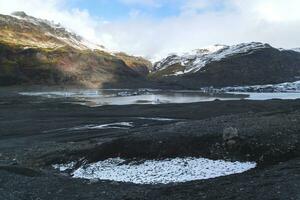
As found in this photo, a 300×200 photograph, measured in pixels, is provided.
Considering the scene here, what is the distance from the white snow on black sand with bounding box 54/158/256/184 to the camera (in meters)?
27.9

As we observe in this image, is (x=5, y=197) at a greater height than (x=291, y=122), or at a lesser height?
lesser

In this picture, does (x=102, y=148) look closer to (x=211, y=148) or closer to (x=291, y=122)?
(x=211, y=148)

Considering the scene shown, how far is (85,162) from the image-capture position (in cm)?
3403

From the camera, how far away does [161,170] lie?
29656 millimetres

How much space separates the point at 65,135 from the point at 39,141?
470 cm

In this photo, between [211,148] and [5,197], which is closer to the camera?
[5,197]

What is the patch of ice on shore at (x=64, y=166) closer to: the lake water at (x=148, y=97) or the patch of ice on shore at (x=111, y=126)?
the patch of ice on shore at (x=111, y=126)

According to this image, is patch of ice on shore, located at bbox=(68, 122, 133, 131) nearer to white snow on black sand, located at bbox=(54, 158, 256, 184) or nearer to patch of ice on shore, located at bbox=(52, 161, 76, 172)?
patch of ice on shore, located at bbox=(52, 161, 76, 172)

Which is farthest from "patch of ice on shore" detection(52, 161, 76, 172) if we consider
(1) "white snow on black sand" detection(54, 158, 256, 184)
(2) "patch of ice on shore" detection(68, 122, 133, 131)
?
(2) "patch of ice on shore" detection(68, 122, 133, 131)

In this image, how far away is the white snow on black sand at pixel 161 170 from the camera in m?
27.9

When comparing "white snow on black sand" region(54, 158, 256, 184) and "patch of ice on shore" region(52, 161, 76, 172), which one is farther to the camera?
"patch of ice on shore" region(52, 161, 76, 172)

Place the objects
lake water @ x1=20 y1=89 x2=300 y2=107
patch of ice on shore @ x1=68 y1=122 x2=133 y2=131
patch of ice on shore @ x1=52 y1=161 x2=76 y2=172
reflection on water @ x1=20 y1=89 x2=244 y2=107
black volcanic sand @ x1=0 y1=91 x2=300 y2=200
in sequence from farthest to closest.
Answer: lake water @ x1=20 y1=89 x2=300 y2=107
reflection on water @ x1=20 y1=89 x2=244 y2=107
patch of ice on shore @ x1=68 y1=122 x2=133 y2=131
patch of ice on shore @ x1=52 y1=161 x2=76 y2=172
black volcanic sand @ x1=0 y1=91 x2=300 y2=200

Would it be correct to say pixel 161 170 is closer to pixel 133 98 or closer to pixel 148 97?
pixel 133 98

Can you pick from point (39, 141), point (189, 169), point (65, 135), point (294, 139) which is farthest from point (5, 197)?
point (65, 135)
